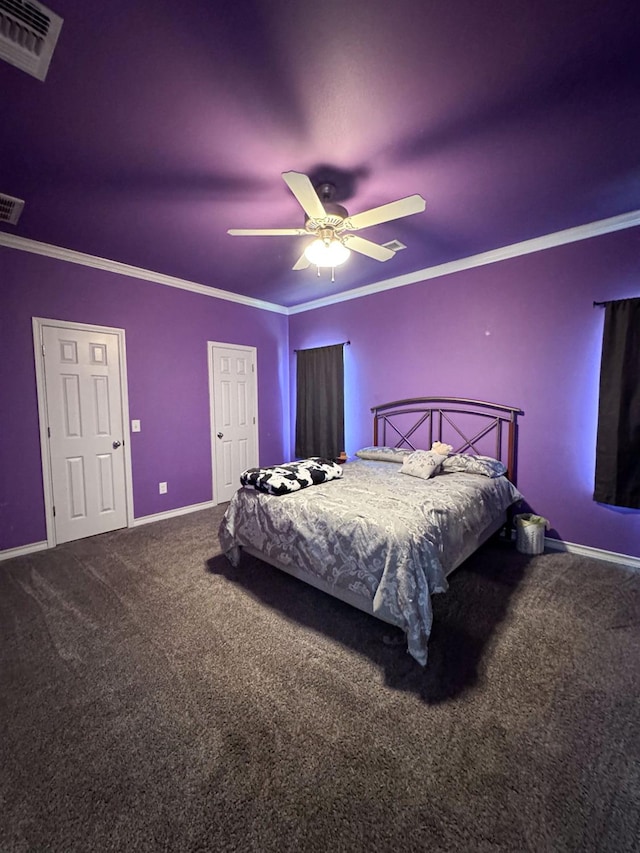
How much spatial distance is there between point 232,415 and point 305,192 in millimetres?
3283

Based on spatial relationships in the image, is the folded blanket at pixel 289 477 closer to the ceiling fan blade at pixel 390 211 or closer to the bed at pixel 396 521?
the bed at pixel 396 521

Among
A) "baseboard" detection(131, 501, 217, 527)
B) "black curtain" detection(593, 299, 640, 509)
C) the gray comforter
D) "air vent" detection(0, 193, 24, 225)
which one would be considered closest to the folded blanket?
the gray comforter

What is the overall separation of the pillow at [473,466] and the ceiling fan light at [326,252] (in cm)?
204

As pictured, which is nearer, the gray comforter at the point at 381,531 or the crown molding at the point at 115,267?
the gray comforter at the point at 381,531

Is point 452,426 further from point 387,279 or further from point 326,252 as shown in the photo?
point 326,252

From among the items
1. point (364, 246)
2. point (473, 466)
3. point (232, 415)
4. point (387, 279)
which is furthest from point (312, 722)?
point (387, 279)

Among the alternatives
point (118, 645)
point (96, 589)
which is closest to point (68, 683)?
point (118, 645)

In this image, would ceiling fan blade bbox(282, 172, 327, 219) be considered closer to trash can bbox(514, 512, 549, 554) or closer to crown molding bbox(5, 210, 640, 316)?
crown molding bbox(5, 210, 640, 316)

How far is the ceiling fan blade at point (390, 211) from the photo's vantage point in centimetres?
185

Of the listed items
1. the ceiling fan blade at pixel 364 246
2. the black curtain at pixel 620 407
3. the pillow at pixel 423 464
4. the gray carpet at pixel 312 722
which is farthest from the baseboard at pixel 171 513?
the black curtain at pixel 620 407

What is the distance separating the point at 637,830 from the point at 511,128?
296 centimetres

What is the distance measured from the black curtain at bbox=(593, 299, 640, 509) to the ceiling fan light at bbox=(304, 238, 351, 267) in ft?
7.26

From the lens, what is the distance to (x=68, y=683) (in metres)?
1.72

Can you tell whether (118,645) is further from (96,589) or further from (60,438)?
(60,438)
